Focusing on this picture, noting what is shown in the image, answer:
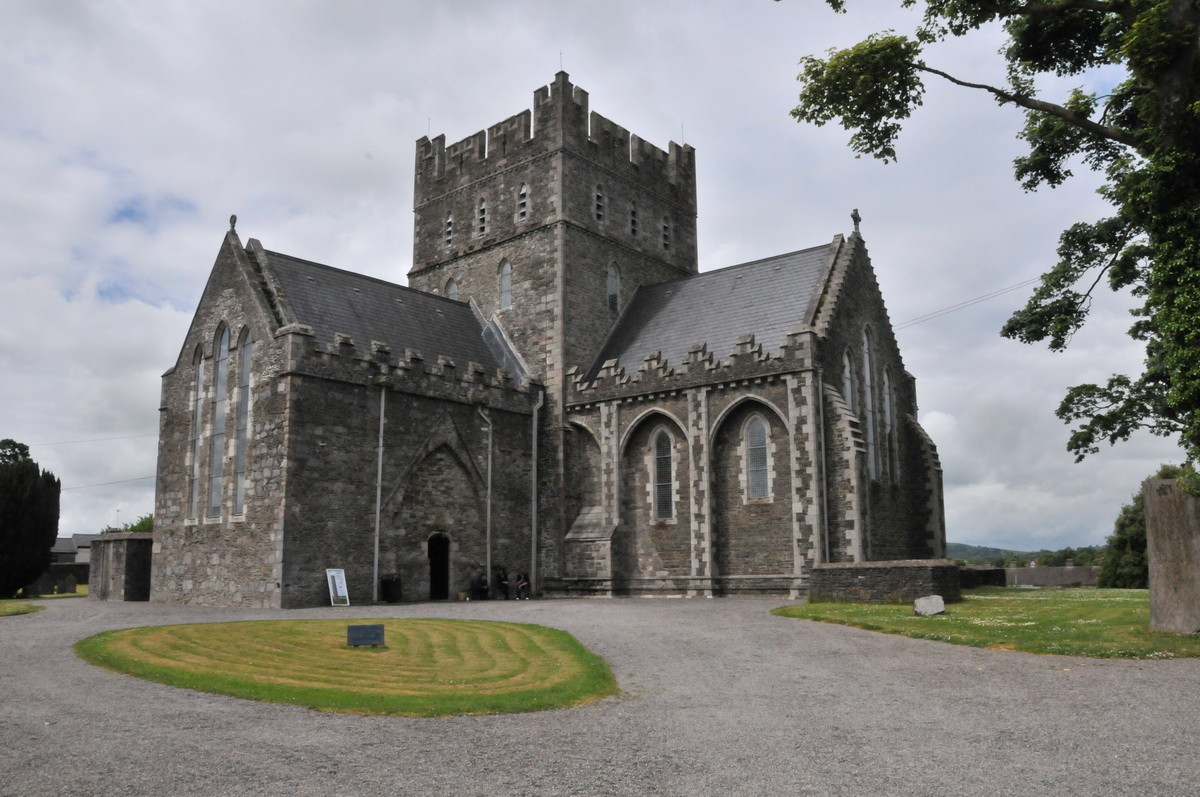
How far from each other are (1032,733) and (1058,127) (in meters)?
20.9

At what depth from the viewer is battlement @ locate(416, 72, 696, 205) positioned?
39.0 metres

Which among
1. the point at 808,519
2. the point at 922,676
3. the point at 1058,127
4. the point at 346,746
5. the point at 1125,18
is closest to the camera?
the point at 346,746

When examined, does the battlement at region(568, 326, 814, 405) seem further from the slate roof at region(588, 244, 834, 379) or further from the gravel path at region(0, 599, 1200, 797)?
the gravel path at region(0, 599, 1200, 797)

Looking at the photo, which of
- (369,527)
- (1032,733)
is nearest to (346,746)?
(1032,733)

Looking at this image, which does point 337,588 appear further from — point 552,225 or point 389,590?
point 552,225

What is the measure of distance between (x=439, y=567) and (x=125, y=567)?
11.5m

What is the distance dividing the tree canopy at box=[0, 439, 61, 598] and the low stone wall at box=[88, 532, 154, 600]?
7.70 meters

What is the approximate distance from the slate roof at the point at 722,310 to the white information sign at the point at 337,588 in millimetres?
12785

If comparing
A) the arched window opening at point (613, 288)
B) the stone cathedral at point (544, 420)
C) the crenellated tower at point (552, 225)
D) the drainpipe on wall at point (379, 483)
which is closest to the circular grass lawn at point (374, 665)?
the drainpipe on wall at point (379, 483)

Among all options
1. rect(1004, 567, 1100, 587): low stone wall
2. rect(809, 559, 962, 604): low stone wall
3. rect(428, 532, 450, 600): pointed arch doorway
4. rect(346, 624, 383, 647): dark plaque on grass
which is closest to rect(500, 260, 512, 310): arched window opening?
rect(428, 532, 450, 600): pointed arch doorway

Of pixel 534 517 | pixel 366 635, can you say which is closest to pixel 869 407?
pixel 534 517

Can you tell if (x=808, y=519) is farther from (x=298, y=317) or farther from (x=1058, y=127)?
(x=298, y=317)

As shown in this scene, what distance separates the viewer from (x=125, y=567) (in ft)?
110

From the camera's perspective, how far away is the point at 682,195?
44469mm
